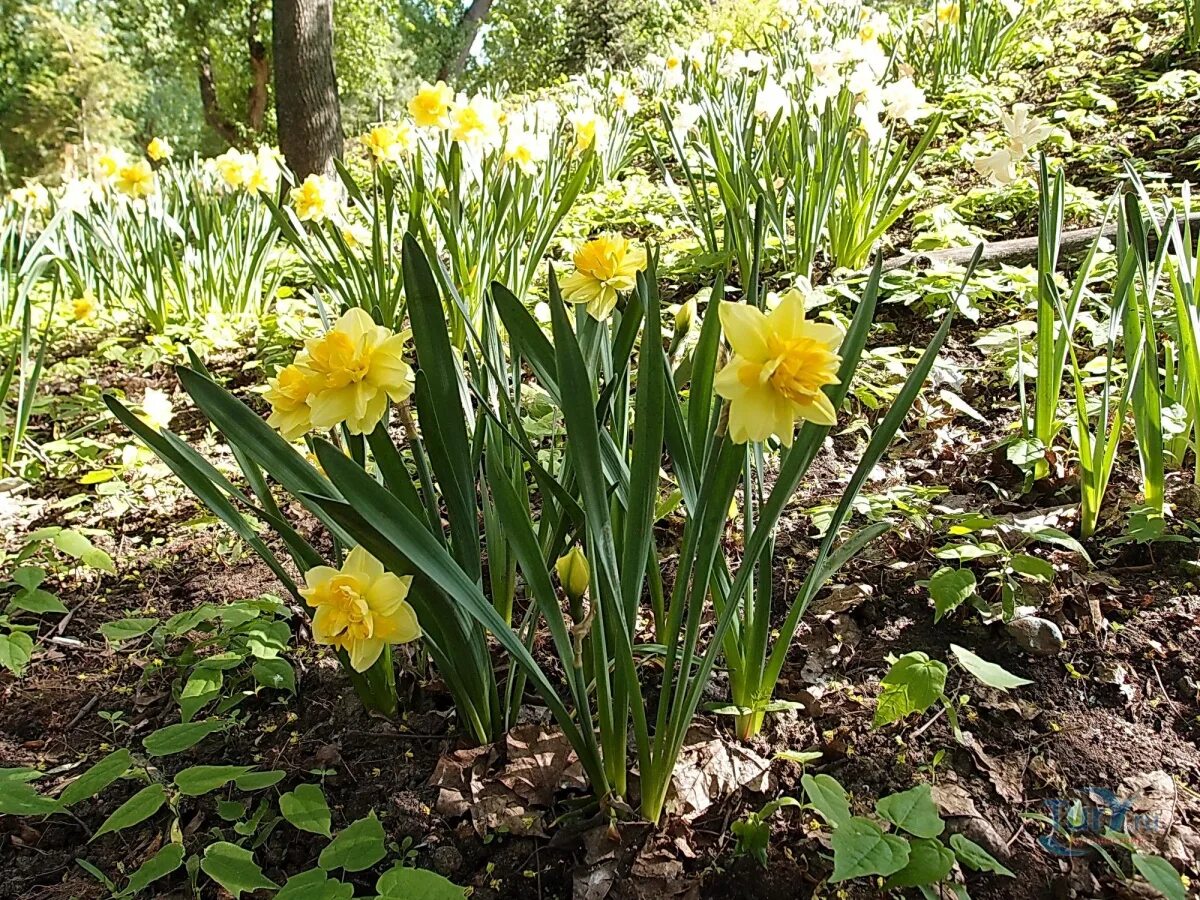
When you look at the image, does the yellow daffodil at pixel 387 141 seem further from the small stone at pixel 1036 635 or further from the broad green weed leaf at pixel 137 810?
the small stone at pixel 1036 635

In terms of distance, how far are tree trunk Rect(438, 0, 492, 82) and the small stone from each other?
17.9 meters

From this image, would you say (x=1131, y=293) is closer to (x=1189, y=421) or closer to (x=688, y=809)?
(x=1189, y=421)

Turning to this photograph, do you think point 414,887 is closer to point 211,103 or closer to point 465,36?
point 211,103

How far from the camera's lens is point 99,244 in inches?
109

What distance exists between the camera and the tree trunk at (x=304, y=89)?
15.5 feet

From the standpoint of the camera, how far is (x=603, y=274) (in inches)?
35.7

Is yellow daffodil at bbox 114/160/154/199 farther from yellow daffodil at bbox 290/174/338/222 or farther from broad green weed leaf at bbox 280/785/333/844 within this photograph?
broad green weed leaf at bbox 280/785/333/844

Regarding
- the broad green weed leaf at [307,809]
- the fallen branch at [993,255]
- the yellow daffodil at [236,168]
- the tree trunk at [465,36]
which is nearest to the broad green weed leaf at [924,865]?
the broad green weed leaf at [307,809]

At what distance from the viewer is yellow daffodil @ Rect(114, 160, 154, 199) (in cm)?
270

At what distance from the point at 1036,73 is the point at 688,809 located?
16.2 ft

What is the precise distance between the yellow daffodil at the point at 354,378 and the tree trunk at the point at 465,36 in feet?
58.8

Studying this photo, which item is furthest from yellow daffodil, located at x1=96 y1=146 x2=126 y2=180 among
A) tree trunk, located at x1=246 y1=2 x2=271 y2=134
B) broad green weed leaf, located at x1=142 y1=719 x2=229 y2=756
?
tree trunk, located at x1=246 y1=2 x2=271 y2=134

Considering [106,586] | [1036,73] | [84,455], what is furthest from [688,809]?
[1036,73]

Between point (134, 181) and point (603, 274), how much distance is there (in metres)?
2.53
